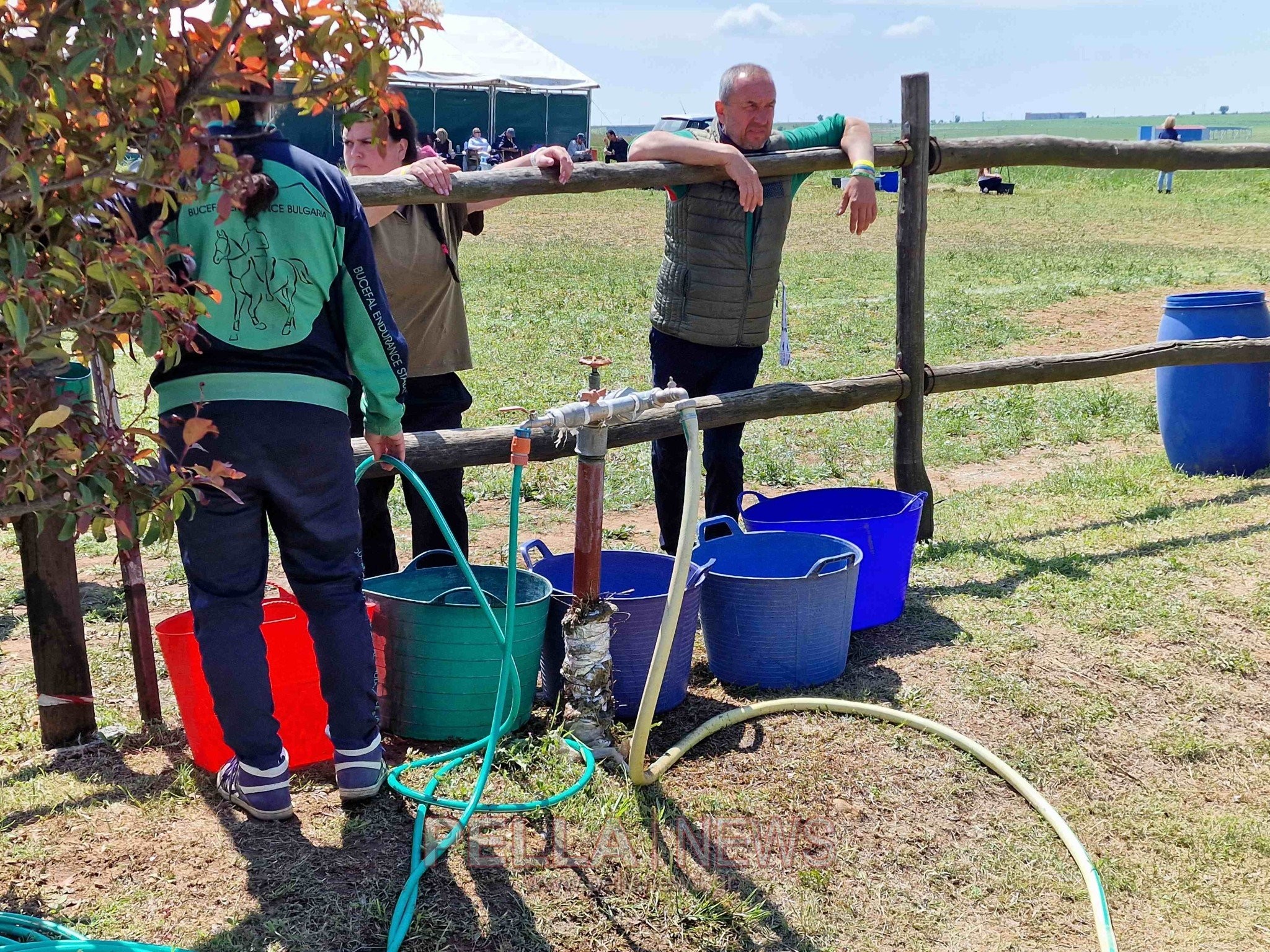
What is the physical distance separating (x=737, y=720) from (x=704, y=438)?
4.64ft

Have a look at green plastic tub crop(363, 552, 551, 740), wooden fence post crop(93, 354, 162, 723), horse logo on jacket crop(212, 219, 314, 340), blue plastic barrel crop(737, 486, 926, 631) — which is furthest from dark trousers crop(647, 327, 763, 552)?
horse logo on jacket crop(212, 219, 314, 340)

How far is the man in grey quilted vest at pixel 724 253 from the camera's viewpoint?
165 inches

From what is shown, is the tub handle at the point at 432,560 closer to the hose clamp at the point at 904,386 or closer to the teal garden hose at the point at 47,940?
the teal garden hose at the point at 47,940

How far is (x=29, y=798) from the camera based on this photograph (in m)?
2.96

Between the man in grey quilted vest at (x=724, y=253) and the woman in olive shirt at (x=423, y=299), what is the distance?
0.56 metres

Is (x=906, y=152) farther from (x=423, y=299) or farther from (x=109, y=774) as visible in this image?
(x=109, y=774)

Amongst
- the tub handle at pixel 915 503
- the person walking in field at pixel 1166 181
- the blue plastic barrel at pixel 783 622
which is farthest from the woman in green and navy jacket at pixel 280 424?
the person walking in field at pixel 1166 181

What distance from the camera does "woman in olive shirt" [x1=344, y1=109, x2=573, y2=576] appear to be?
3725mm

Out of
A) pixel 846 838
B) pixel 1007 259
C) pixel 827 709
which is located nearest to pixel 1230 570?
pixel 827 709

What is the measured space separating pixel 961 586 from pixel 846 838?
181 centimetres

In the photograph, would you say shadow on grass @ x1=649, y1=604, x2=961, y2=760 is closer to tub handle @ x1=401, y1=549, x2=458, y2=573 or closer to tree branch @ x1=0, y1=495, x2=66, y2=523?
tub handle @ x1=401, y1=549, x2=458, y2=573

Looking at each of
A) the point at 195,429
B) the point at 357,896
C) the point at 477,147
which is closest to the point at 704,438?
the point at 357,896

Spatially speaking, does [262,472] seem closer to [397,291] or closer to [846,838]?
[397,291]

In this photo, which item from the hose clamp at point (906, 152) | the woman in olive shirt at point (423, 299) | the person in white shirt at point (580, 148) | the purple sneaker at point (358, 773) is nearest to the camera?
the purple sneaker at point (358, 773)
